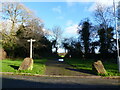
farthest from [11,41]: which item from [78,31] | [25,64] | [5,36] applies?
[78,31]

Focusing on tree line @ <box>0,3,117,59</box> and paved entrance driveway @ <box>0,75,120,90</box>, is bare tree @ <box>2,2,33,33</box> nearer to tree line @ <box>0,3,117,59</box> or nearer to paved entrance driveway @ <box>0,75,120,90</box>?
→ tree line @ <box>0,3,117,59</box>

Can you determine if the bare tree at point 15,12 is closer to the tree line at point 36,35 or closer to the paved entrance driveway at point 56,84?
the tree line at point 36,35

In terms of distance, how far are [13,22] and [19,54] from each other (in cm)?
846

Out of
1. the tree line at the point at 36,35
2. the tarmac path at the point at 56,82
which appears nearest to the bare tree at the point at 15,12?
the tree line at the point at 36,35

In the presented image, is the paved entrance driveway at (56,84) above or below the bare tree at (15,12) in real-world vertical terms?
below

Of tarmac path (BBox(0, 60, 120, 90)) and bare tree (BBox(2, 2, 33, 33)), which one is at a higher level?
bare tree (BBox(2, 2, 33, 33))

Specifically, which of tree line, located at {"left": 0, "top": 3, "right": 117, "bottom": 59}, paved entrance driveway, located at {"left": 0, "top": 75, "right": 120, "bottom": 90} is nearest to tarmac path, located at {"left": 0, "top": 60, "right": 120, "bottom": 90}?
paved entrance driveway, located at {"left": 0, "top": 75, "right": 120, "bottom": 90}

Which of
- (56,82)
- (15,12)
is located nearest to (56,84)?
(56,82)

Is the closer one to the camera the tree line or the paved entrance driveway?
the paved entrance driveway

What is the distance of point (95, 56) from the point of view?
3978 centimetres

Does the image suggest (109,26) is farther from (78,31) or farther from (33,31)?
(33,31)

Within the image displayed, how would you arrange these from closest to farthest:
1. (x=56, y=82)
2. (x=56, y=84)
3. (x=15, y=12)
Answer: (x=56, y=84) → (x=56, y=82) → (x=15, y=12)

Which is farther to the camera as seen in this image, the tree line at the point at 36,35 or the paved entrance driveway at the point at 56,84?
the tree line at the point at 36,35

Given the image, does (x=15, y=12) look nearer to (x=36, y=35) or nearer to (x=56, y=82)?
(x=36, y=35)
